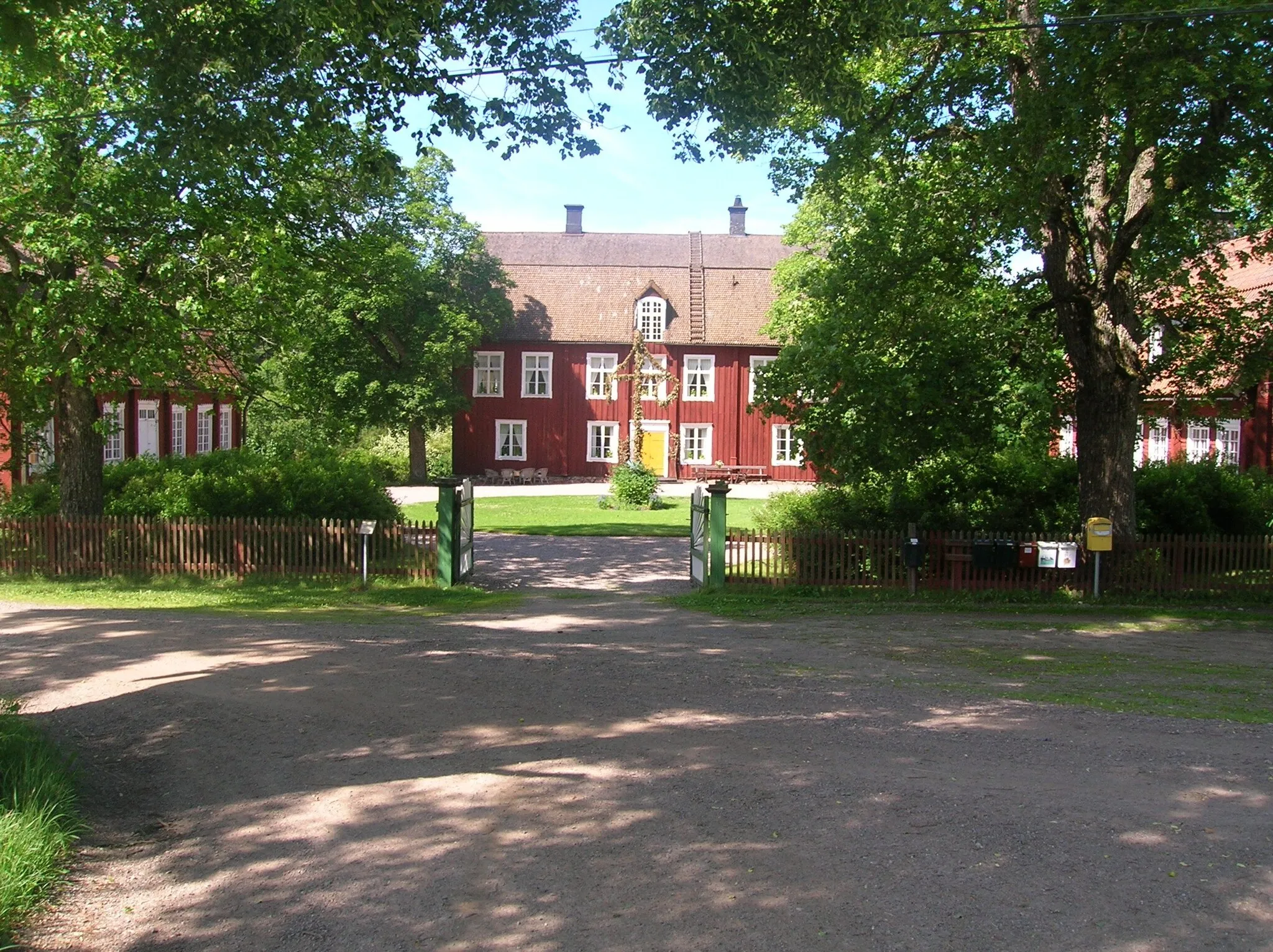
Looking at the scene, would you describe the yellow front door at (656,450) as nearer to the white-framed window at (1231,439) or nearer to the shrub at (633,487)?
the shrub at (633,487)

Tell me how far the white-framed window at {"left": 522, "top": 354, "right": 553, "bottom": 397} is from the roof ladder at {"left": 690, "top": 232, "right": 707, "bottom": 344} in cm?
614

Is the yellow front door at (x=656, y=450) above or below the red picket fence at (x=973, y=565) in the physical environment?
above

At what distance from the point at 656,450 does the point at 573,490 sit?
667 cm

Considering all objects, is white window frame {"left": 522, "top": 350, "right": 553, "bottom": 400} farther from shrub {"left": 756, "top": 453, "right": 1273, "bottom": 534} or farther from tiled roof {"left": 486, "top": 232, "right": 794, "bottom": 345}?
shrub {"left": 756, "top": 453, "right": 1273, "bottom": 534}

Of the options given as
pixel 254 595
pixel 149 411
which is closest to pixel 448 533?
pixel 254 595

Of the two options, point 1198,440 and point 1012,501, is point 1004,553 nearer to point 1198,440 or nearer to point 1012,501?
point 1012,501

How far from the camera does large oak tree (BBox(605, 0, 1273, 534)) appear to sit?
35.3 feet

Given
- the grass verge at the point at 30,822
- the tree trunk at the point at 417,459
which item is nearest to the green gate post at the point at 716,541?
the grass verge at the point at 30,822

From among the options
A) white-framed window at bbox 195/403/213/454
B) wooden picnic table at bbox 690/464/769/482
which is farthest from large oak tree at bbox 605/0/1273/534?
wooden picnic table at bbox 690/464/769/482

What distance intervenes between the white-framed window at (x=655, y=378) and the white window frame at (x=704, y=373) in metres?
0.95

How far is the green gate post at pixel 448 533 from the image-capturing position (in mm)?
15320

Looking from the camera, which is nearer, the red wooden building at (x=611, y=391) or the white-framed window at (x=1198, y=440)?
the white-framed window at (x=1198, y=440)

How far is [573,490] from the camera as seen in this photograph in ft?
130

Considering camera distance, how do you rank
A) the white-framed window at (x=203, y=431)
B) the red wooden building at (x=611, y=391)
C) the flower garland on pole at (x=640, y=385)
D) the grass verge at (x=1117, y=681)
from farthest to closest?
1. the red wooden building at (x=611, y=391)
2. the flower garland on pole at (x=640, y=385)
3. the white-framed window at (x=203, y=431)
4. the grass verge at (x=1117, y=681)
